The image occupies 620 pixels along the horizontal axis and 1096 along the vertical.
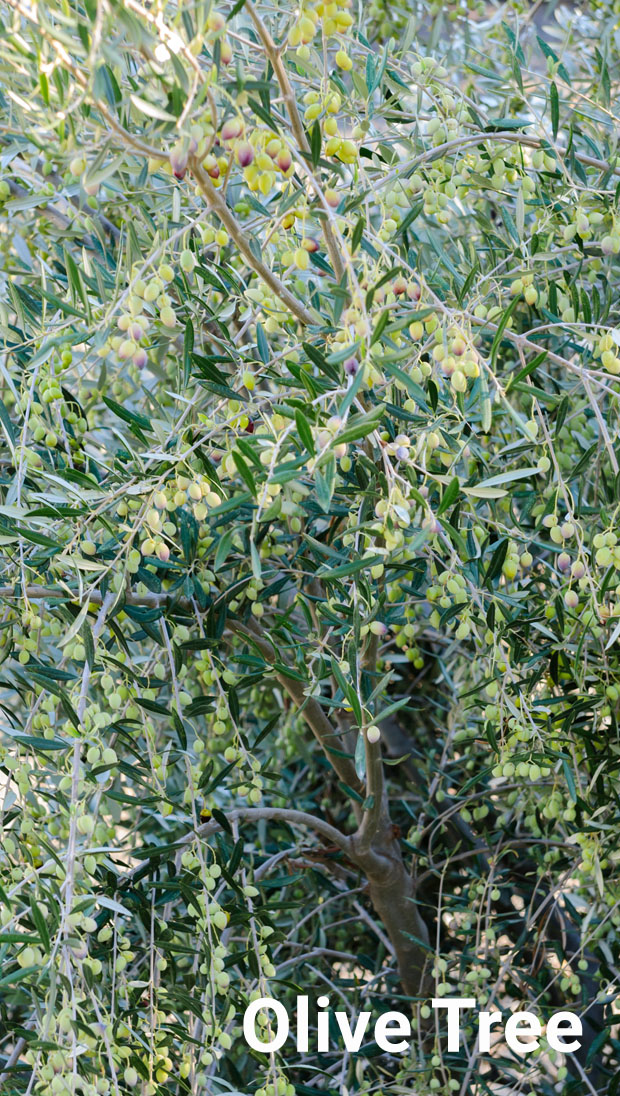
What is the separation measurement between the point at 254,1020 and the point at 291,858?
1.53 ft

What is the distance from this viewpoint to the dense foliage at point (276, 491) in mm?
797

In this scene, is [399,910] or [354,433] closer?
[354,433]

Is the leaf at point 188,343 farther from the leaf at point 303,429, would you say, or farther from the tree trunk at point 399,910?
the tree trunk at point 399,910

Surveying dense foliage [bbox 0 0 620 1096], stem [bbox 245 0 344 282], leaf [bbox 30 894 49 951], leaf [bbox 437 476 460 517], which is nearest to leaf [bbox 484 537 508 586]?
dense foliage [bbox 0 0 620 1096]

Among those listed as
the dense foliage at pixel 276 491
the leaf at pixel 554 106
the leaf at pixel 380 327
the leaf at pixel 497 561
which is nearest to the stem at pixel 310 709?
the dense foliage at pixel 276 491

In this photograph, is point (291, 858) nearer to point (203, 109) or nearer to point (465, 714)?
point (465, 714)

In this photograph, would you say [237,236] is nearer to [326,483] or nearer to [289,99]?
[289,99]

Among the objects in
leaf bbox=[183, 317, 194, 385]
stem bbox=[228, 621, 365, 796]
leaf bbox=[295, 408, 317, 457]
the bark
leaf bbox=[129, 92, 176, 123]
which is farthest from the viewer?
the bark

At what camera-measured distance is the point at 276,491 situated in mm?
748

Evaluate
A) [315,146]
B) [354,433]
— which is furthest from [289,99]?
[354,433]

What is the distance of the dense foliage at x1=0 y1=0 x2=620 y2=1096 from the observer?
2.61ft

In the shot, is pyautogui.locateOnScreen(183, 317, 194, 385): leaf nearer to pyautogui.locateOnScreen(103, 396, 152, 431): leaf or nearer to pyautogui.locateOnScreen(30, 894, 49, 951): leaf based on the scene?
pyautogui.locateOnScreen(103, 396, 152, 431): leaf

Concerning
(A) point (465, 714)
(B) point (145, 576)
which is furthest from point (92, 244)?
(A) point (465, 714)

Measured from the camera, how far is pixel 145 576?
3.70ft
